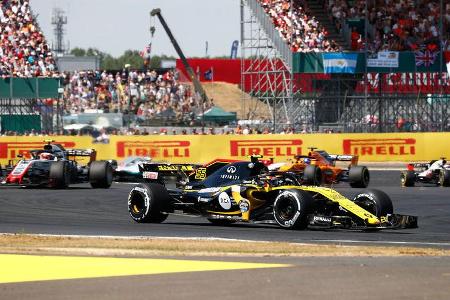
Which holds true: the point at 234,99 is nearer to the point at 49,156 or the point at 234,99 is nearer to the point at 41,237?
the point at 49,156

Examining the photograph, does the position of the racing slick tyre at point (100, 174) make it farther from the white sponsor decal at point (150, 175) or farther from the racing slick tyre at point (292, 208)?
the racing slick tyre at point (292, 208)

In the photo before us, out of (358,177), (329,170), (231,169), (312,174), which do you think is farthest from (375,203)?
(329,170)

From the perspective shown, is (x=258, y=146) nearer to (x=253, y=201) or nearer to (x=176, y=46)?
(x=253, y=201)

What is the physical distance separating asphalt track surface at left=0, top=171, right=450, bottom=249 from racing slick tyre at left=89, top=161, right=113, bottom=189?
29.9 inches

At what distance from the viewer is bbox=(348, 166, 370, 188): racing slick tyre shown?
33.7 m

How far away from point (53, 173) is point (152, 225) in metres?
11.8

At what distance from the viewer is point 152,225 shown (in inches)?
835

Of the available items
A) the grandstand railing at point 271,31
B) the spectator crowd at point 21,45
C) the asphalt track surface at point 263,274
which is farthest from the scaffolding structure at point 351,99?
the asphalt track surface at point 263,274

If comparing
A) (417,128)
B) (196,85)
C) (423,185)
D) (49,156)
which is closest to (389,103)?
(417,128)

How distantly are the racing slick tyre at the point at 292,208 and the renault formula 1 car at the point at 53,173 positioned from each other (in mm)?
13642

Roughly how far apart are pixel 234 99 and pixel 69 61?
15.0 m

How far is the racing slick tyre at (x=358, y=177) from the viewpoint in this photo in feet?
111

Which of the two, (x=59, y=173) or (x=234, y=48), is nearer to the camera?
(x=59, y=173)

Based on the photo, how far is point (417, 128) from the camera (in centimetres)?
5097
